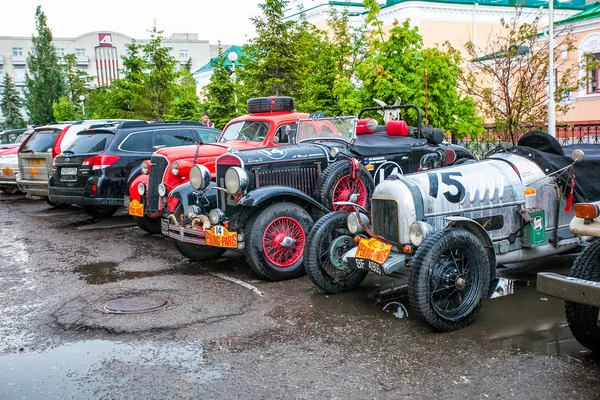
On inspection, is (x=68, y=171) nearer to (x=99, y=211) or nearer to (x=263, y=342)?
(x=99, y=211)

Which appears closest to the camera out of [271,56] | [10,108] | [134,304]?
[134,304]

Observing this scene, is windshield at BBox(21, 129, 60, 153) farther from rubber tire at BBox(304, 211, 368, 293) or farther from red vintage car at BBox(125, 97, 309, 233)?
rubber tire at BBox(304, 211, 368, 293)

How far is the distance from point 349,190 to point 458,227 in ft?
9.08

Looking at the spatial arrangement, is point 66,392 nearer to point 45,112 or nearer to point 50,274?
point 50,274

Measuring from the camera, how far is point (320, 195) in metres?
8.18

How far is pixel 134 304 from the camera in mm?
6883

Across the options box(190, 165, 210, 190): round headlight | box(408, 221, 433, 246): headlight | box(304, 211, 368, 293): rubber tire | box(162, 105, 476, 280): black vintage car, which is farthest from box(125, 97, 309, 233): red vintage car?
box(408, 221, 433, 246): headlight

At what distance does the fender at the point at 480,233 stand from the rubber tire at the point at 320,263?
4.49 ft

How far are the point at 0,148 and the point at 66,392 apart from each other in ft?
53.3

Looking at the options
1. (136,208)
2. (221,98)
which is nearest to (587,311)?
(136,208)

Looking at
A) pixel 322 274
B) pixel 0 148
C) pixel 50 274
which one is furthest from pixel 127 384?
pixel 0 148

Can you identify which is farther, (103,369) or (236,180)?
(236,180)

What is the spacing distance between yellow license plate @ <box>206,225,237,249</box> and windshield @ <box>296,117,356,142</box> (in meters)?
2.44

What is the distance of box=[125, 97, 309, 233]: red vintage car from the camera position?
32.6ft
